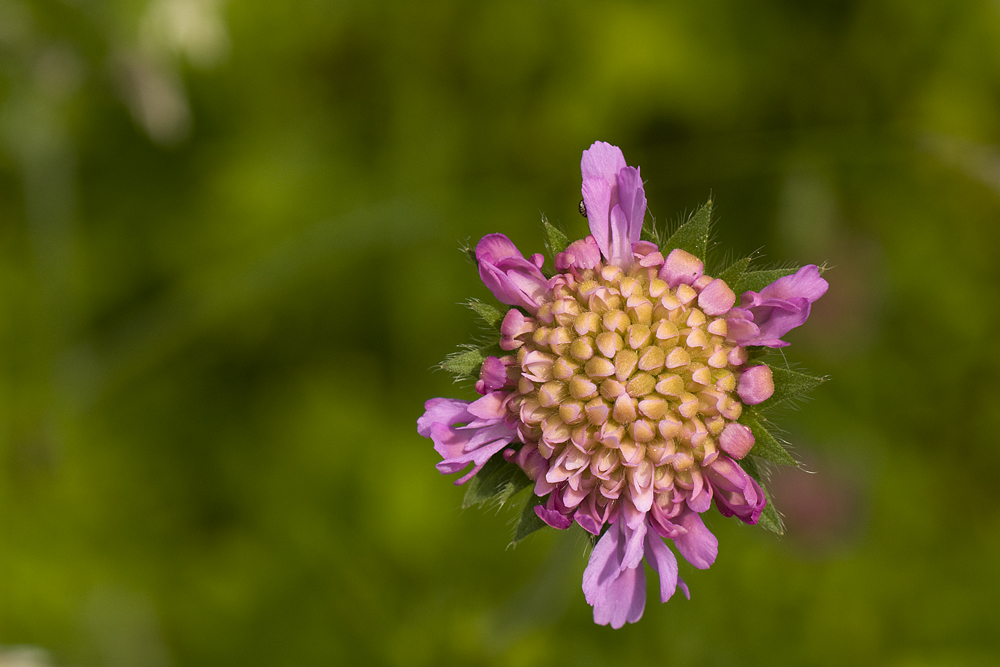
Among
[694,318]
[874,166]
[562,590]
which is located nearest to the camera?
[694,318]

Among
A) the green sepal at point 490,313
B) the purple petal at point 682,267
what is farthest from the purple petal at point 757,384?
the green sepal at point 490,313

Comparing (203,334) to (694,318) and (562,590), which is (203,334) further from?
(694,318)

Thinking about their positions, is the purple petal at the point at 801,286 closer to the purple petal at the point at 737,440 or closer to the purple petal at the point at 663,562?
the purple petal at the point at 737,440

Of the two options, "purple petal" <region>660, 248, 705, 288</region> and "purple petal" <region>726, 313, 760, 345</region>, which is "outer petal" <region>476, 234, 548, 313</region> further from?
"purple petal" <region>726, 313, 760, 345</region>

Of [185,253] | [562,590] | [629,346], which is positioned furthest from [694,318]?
[185,253]

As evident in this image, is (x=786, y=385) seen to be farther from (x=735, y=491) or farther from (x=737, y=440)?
(x=735, y=491)

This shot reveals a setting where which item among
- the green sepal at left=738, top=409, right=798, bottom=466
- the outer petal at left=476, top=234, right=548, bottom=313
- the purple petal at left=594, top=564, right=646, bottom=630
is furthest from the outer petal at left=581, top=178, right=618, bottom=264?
the purple petal at left=594, top=564, right=646, bottom=630

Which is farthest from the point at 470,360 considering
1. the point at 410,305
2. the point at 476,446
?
the point at 410,305
